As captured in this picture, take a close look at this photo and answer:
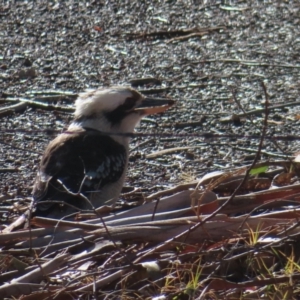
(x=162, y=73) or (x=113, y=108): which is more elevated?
(x=113, y=108)

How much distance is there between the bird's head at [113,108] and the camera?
5949 mm

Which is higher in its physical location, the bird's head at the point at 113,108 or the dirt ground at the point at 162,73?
the bird's head at the point at 113,108

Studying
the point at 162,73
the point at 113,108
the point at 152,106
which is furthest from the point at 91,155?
the point at 162,73

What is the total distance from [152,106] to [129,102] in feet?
0.64

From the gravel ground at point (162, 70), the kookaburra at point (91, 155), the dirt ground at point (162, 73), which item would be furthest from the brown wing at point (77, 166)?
the gravel ground at point (162, 70)

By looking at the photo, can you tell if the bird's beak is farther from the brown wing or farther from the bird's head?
the brown wing

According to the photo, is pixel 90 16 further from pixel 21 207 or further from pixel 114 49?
pixel 21 207

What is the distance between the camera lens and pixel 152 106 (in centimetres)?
620

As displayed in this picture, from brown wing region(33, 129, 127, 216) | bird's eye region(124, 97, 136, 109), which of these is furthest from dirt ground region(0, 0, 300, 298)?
bird's eye region(124, 97, 136, 109)

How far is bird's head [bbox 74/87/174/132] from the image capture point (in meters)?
5.95

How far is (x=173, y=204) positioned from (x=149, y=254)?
0.65 meters

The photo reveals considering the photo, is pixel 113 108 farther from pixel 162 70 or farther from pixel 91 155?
pixel 162 70

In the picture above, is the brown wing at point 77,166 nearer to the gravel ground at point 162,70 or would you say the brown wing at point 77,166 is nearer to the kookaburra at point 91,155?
the kookaburra at point 91,155

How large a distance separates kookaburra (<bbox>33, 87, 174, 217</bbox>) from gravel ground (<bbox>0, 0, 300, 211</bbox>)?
1.19 ft
